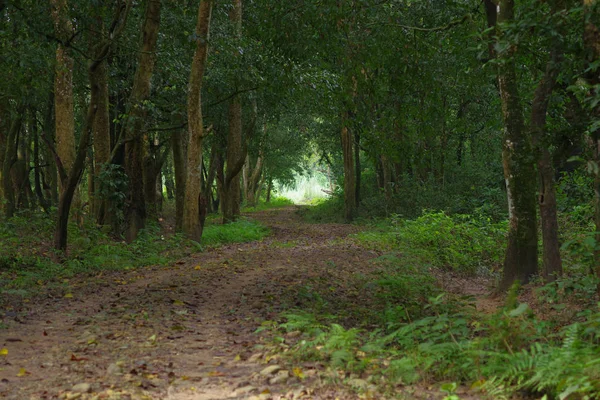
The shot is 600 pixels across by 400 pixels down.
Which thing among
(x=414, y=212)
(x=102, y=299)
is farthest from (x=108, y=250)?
(x=414, y=212)

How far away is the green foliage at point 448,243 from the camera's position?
14266 mm

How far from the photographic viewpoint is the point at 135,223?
15562 mm

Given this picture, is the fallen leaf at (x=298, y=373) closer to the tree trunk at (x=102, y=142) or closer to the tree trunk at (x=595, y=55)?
the tree trunk at (x=595, y=55)

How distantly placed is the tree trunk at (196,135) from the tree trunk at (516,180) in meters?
7.59

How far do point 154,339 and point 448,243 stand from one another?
10533 millimetres

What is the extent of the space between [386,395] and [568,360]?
1.31 m

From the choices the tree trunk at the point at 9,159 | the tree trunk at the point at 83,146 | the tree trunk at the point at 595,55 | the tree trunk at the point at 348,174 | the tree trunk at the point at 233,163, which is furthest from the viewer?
the tree trunk at the point at 348,174

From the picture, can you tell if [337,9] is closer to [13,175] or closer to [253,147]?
[13,175]

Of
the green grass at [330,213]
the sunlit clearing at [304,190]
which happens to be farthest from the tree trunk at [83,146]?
the sunlit clearing at [304,190]

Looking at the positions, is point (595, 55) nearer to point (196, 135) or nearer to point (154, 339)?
point (154, 339)

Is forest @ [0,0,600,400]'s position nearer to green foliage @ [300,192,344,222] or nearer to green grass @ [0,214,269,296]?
green grass @ [0,214,269,296]

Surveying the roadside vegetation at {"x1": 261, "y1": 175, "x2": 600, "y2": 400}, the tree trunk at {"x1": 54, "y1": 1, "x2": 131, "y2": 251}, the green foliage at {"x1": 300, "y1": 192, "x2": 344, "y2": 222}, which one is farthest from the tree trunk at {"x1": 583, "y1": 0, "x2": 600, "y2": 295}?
the green foliage at {"x1": 300, "y1": 192, "x2": 344, "y2": 222}

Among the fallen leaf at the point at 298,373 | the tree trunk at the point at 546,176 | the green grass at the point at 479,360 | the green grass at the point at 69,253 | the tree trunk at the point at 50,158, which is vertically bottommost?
the fallen leaf at the point at 298,373

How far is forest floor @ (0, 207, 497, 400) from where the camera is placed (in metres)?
4.61
